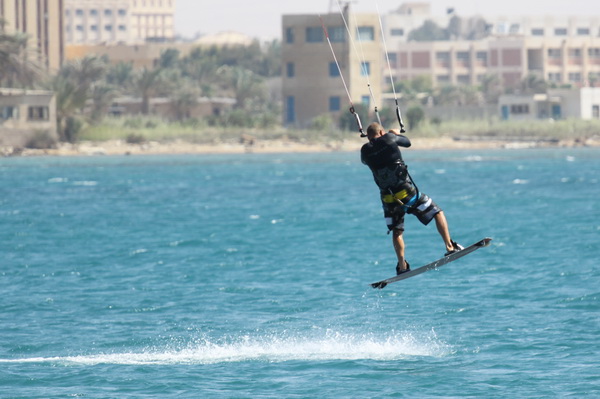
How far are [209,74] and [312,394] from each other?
132338 millimetres

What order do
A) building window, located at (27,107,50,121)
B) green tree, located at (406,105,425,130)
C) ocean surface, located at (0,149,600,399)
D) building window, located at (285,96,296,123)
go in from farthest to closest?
building window, located at (285,96,296,123) → green tree, located at (406,105,425,130) → building window, located at (27,107,50,121) → ocean surface, located at (0,149,600,399)

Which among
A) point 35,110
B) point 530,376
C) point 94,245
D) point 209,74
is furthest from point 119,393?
point 209,74

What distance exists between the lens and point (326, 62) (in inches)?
5069

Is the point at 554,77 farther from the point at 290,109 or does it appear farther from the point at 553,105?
the point at 290,109

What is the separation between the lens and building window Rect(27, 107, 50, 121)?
108 meters

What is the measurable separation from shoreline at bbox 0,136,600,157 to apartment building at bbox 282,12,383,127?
218 inches

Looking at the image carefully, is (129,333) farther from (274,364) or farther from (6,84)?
(6,84)

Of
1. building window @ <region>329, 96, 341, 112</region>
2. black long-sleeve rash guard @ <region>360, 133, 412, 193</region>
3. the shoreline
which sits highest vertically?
building window @ <region>329, 96, 341, 112</region>

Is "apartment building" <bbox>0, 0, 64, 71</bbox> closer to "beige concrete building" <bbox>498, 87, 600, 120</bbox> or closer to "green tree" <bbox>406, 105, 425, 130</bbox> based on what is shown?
"green tree" <bbox>406, 105, 425, 130</bbox>

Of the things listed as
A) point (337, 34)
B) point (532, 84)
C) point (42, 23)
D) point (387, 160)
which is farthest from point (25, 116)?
point (387, 160)

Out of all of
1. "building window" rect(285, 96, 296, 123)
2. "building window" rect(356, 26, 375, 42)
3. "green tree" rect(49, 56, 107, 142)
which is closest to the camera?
"green tree" rect(49, 56, 107, 142)

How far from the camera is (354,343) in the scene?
27938 millimetres

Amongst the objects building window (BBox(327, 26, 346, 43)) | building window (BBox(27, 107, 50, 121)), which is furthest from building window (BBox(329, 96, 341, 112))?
building window (BBox(27, 107, 50, 121))

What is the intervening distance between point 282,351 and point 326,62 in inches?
4077
